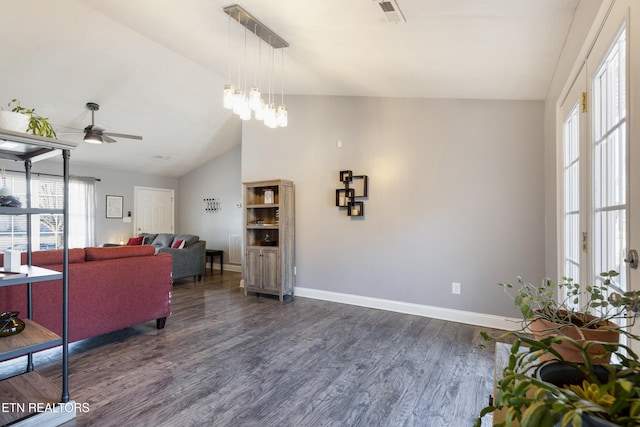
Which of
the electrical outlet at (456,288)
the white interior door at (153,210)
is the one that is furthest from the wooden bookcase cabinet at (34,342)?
the white interior door at (153,210)

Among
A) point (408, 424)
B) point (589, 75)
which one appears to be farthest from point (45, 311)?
point (589, 75)

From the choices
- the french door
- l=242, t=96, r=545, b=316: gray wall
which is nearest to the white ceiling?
l=242, t=96, r=545, b=316: gray wall

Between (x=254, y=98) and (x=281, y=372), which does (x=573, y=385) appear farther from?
(x=254, y=98)

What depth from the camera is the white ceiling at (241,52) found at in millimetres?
2135

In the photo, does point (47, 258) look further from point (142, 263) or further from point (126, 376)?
point (126, 376)

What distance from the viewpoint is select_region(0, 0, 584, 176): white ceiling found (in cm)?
213

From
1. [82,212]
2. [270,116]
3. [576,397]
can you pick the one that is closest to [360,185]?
[270,116]

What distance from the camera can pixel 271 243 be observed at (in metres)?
4.99

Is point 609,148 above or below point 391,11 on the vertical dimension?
below

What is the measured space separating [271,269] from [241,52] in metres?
2.75

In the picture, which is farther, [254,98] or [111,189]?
[111,189]

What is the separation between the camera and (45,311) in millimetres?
2559

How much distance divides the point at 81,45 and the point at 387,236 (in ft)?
13.6

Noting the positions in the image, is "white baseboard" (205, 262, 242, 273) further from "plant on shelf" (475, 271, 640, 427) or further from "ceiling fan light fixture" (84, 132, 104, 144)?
"plant on shelf" (475, 271, 640, 427)
